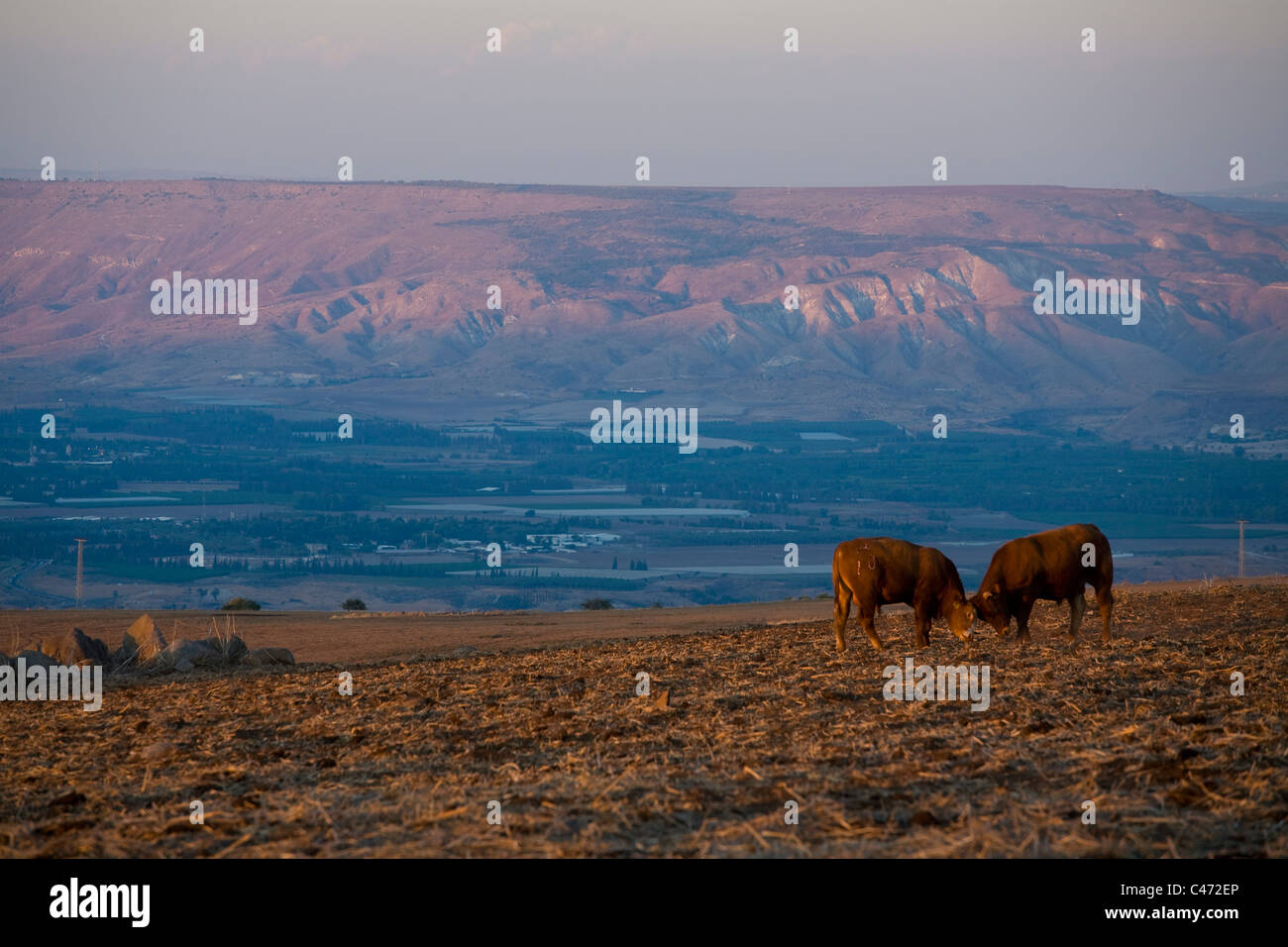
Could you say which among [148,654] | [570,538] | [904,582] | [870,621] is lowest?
[148,654]

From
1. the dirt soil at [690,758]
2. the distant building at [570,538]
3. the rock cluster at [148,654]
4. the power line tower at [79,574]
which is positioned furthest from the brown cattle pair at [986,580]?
the distant building at [570,538]

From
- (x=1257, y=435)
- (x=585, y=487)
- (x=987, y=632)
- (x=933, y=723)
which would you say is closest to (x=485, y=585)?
(x=585, y=487)

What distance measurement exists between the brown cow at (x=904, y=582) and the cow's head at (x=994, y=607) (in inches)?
9.5

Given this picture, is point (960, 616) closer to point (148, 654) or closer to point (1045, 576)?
point (1045, 576)

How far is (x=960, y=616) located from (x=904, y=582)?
0.76 m

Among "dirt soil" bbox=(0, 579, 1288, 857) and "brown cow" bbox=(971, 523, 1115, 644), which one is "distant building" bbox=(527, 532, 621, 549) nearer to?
"dirt soil" bbox=(0, 579, 1288, 857)

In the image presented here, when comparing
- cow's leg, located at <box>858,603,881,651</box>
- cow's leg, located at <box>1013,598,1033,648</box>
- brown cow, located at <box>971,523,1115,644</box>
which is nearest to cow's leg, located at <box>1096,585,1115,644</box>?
brown cow, located at <box>971,523,1115,644</box>

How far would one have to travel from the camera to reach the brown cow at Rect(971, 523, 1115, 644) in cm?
1828

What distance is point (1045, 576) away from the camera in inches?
720

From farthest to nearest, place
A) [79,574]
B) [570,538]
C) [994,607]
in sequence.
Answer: [570,538]
[79,574]
[994,607]

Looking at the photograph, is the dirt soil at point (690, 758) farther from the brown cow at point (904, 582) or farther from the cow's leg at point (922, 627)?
the brown cow at point (904, 582)

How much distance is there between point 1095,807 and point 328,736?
7.06 m

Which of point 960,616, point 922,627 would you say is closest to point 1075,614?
point 960,616
